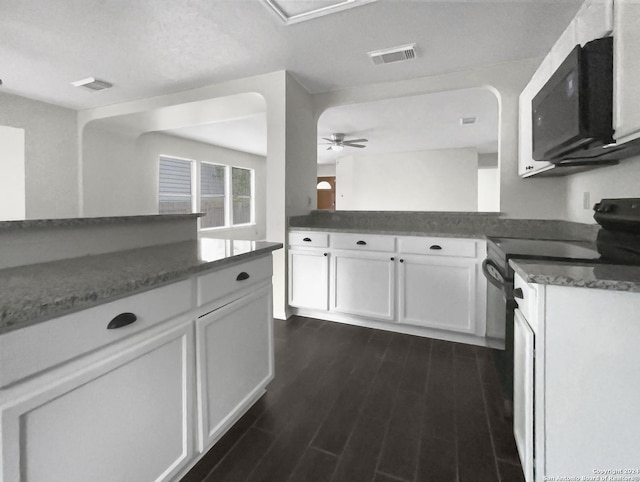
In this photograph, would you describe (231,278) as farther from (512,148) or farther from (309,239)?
(512,148)

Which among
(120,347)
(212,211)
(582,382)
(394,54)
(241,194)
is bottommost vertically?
(582,382)

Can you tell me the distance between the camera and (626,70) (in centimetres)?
114

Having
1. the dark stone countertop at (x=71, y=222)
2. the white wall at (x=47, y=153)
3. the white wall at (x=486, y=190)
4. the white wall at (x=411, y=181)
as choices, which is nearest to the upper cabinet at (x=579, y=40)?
the dark stone countertop at (x=71, y=222)

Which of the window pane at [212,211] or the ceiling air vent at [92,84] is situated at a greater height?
the ceiling air vent at [92,84]

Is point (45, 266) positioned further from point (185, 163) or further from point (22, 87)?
point (185, 163)

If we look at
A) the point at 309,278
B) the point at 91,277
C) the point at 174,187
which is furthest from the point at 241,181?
the point at 91,277

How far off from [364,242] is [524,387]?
1750 millimetres

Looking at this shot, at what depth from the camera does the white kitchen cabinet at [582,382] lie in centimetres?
98

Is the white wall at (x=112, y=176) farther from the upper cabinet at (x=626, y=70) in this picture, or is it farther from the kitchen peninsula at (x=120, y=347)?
the upper cabinet at (x=626, y=70)

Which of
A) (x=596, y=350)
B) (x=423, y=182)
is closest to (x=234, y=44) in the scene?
(x=596, y=350)

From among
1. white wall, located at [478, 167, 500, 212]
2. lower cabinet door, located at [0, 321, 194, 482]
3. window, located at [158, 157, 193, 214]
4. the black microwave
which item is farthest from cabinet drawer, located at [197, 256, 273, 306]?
white wall, located at [478, 167, 500, 212]

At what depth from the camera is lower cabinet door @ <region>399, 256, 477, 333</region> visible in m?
2.46

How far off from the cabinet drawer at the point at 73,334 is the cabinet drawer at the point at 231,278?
0.56 ft

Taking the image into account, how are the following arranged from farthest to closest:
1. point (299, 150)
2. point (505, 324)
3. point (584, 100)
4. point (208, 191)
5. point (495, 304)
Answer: point (208, 191) < point (299, 150) < point (495, 304) < point (505, 324) < point (584, 100)
